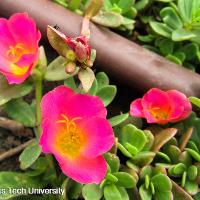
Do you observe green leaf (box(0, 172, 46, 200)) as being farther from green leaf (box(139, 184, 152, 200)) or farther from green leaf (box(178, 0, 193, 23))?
green leaf (box(178, 0, 193, 23))

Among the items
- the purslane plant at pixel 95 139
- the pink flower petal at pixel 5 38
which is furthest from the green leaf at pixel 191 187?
the pink flower petal at pixel 5 38

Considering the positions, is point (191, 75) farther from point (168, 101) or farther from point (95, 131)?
point (95, 131)

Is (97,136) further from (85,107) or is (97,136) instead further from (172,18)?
(172,18)

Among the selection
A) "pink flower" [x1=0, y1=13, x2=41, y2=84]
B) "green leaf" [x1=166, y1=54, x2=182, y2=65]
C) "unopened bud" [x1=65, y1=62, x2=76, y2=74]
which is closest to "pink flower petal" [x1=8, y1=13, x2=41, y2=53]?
"pink flower" [x1=0, y1=13, x2=41, y2=84]

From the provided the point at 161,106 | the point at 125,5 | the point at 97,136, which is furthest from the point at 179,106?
the point at 125,5

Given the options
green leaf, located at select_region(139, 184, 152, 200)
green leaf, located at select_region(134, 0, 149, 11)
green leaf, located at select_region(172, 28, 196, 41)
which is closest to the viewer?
green leaf, located at select_region(139, 184, 152, 200)

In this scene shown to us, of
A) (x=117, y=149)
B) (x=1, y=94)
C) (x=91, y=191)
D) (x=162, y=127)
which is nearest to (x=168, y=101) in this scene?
(x=162, y=127)
